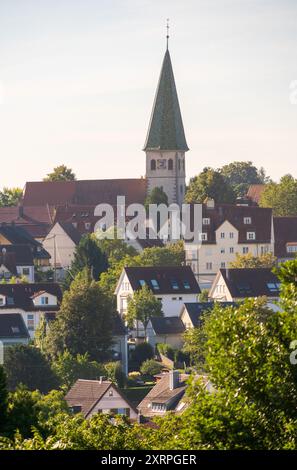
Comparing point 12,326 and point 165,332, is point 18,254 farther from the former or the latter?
point 12,326

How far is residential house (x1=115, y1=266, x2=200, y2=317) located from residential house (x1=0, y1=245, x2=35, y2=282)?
8.63 metres

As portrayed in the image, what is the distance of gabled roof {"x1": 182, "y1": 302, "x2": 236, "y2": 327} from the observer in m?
69.4

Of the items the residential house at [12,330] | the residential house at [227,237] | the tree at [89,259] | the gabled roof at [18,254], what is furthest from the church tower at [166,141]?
the residential house at [12,330]

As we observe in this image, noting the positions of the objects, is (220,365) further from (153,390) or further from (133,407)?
(153,390)

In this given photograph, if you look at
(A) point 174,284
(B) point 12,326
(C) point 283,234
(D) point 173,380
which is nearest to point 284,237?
(C) point 283,234

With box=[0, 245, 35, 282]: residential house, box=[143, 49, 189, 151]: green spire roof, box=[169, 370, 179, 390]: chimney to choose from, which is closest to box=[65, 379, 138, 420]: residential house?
box=[169, 370, 179, 390]: chimney

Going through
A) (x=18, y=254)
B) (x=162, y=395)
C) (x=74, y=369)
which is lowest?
(x=162, y=395)

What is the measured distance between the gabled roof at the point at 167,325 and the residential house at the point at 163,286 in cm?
301

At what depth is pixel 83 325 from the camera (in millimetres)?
63906

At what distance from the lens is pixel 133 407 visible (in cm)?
5081

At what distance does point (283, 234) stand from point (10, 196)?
127 feet

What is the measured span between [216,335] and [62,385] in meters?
33.9

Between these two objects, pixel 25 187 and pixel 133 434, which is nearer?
pixel 133 434

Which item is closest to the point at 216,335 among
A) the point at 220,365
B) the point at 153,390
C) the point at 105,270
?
the point at 220,365
